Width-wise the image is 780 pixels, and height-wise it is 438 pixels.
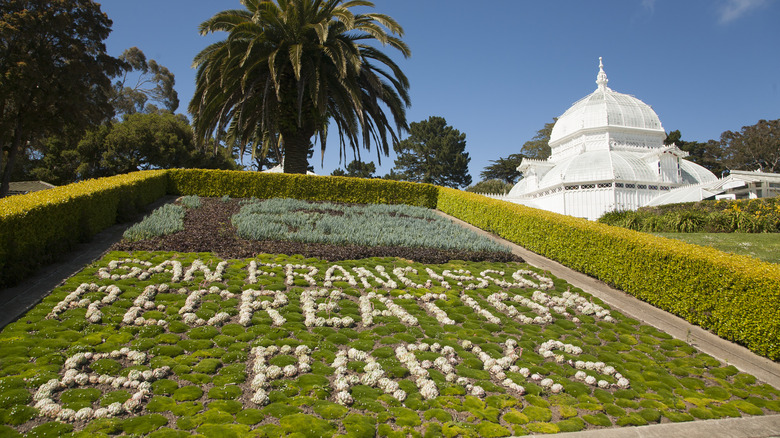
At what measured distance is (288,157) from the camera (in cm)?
1598

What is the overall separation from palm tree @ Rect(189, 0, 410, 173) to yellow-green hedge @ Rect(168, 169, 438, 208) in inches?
60.5

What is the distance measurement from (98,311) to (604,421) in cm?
547

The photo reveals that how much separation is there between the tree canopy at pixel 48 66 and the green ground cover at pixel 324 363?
57.8ft

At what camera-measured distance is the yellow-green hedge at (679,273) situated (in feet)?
17.2

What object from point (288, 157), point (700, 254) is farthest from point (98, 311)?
point (288, 157)

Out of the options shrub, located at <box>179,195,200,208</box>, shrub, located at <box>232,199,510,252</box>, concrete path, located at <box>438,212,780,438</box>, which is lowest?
concrete path, located at <box>438,212,780,438</box>

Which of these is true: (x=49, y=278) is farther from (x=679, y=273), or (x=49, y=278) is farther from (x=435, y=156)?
(x=435, y=156)

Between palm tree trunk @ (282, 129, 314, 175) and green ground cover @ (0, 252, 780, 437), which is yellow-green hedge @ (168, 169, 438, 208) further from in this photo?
green ground cover @ (0, 252, 780, 437)

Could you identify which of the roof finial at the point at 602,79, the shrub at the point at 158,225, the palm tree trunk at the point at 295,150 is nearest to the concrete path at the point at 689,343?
the shrub at the point at 158,225

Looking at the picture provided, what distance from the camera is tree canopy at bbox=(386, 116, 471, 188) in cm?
5175

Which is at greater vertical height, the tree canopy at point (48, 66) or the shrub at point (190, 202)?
the tree canopy at point (48, 66)

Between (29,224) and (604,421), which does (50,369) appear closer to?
(29,224)

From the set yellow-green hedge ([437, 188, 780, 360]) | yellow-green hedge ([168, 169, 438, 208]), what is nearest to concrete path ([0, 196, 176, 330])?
yellow-green hedge ([168, 169, 438, 208])

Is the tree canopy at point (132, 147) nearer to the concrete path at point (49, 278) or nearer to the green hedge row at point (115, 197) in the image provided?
the green hedge row at point (115, 197)
